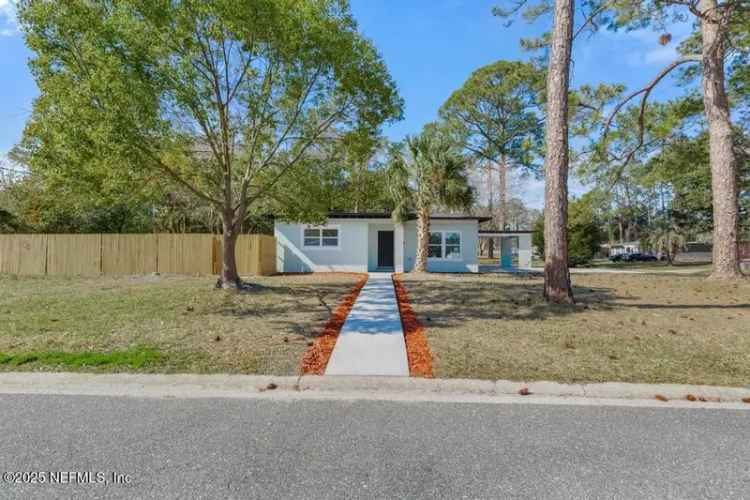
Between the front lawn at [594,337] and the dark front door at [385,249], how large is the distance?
34.1ft

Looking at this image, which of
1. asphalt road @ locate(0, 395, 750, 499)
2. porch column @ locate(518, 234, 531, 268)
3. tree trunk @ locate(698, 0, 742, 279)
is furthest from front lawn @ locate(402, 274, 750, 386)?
porch column @ locate(518, 234, 531, 268)

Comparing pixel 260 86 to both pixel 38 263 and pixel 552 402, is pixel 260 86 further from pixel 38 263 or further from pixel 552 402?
pixel 38 263

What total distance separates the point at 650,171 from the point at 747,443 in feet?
74.9

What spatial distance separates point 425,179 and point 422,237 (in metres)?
2.56

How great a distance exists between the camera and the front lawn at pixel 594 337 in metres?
4.22

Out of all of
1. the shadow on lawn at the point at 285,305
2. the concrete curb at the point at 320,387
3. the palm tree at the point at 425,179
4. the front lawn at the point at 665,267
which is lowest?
the concrete curb at the point at 320,387

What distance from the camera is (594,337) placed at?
18.3ft

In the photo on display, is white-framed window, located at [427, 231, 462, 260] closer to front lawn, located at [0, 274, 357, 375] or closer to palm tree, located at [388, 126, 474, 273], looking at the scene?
palm tree, located at [388, 126, 474, 273]

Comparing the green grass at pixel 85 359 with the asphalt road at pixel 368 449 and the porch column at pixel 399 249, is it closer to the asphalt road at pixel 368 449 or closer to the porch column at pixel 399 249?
the asphalt road at pixel 368 449

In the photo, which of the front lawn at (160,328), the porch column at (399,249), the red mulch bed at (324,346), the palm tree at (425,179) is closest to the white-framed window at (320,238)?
the porch column at (399,249)

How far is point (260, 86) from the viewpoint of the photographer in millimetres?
8609

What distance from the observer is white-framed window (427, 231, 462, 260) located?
1883 centimetres

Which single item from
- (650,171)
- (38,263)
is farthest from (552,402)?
(650,171)

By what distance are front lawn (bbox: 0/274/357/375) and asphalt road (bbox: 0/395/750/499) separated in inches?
34.0
